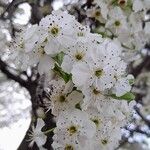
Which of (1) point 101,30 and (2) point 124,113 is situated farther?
(1) point 101,30

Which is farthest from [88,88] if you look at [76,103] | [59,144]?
[59,144]

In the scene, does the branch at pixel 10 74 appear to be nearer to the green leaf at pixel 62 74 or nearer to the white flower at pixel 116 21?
the white flower at pixel 116 21

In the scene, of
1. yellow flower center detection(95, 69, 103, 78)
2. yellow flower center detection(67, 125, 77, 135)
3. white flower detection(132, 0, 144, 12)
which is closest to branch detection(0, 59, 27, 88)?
white flower detection(132, 0, 144, 12)

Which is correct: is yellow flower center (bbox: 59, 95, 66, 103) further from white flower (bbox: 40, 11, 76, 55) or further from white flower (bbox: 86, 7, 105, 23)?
white flower (bbox: 86, 7, 105, 23)

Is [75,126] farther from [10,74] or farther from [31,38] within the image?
[10,74]

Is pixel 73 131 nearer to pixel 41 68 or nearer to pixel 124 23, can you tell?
pixel 41 68

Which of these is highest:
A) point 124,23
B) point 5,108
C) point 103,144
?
point 124,23

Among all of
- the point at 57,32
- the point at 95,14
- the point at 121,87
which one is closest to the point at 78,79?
the point at 121,87

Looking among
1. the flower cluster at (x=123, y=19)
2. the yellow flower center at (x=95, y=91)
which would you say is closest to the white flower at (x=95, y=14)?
the flower cluster at (x=123, y=19)

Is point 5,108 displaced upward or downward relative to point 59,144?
downward
